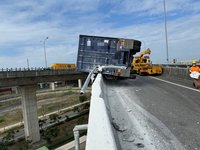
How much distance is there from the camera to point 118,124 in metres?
4.71

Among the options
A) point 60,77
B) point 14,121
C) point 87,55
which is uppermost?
point 87,55

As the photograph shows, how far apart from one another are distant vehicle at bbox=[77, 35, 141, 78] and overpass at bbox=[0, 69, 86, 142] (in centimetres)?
1622

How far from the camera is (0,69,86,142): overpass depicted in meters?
35.8

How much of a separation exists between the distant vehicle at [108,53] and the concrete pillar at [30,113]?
21.9 metres

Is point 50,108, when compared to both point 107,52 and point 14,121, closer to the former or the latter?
point 14,121

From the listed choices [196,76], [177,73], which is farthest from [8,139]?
[196,76]

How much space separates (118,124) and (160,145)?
1068 mm

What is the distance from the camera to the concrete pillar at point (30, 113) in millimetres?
38812

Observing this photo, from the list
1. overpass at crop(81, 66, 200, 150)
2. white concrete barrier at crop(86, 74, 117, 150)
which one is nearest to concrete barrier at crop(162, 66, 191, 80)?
overpass at crop(81, 66, 200, 150)

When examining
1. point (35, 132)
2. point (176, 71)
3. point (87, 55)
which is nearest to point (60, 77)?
point (35, 132)

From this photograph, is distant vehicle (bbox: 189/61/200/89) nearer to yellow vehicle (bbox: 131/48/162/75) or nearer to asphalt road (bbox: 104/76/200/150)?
asphalt road (bbox: 104/76/200/150)

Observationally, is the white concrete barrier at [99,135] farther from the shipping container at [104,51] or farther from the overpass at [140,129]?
the shipping container at [104,51]

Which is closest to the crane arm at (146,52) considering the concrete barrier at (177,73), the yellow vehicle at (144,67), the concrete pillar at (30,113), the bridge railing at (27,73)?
the yellow vehicle at (144,67)

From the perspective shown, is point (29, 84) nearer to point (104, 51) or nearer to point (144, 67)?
point (144, 67)
